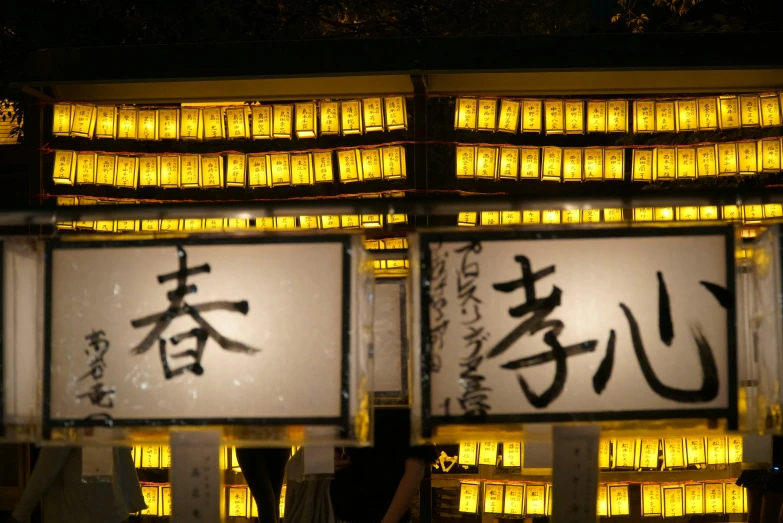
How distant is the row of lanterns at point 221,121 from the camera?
7.40m

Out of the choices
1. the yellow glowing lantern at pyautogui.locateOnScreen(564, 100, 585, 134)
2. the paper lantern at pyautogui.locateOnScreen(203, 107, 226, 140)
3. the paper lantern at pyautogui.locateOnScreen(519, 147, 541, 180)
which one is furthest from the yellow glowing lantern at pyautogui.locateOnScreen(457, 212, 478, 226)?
the paper lantern at pyautogui.locateOnScreen(203, 107, 226, 140)

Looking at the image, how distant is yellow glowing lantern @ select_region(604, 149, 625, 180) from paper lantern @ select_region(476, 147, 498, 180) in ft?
3.13

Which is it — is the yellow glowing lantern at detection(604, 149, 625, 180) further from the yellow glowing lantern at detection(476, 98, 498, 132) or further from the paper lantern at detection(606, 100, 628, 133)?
the yellow glowing lantern at detection(476, 98, 498, 132)

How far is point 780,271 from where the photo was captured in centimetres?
348

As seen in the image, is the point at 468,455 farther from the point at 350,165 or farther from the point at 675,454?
the point at 350,165

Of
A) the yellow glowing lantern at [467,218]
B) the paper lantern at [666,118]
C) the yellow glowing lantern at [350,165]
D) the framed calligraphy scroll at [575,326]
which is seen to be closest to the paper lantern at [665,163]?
the paper lantern at [666,118]

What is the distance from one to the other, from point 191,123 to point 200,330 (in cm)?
428

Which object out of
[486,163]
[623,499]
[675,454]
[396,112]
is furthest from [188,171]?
[675,454]

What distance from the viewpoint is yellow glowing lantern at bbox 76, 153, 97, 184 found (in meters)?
7.39

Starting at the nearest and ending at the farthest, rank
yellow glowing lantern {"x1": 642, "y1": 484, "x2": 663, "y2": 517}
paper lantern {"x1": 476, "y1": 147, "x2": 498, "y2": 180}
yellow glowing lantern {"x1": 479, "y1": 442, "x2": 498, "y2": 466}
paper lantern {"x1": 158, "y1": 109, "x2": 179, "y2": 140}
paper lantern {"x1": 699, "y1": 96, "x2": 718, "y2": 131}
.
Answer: yellow glowing lantern {"x1": 479, "y1": 442, "x2": 498, "y2": 466} < yellow glowing lantern {"x1": 642, "y1": 484, "x2": 663, "y2": 517} < paper lantern {"x1": 699, "y1": 96, "x2": 718, "y2": 131} < paper lantern {"x1": 476, "y1": 147, "x2": 498, "y2": 180} < paper lantern {"x1": 158, "y1": 109, "x2": 179, "y2": 140}

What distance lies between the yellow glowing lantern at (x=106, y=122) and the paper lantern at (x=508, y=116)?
3.30m

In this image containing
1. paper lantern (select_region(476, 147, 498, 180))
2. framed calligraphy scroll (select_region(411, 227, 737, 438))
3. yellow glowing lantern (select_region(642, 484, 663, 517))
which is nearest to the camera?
framed calligraphy scroll (select_region(411, 227, 737, 438))

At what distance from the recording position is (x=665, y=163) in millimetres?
7570

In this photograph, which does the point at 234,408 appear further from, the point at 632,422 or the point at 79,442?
the point at 632,422
